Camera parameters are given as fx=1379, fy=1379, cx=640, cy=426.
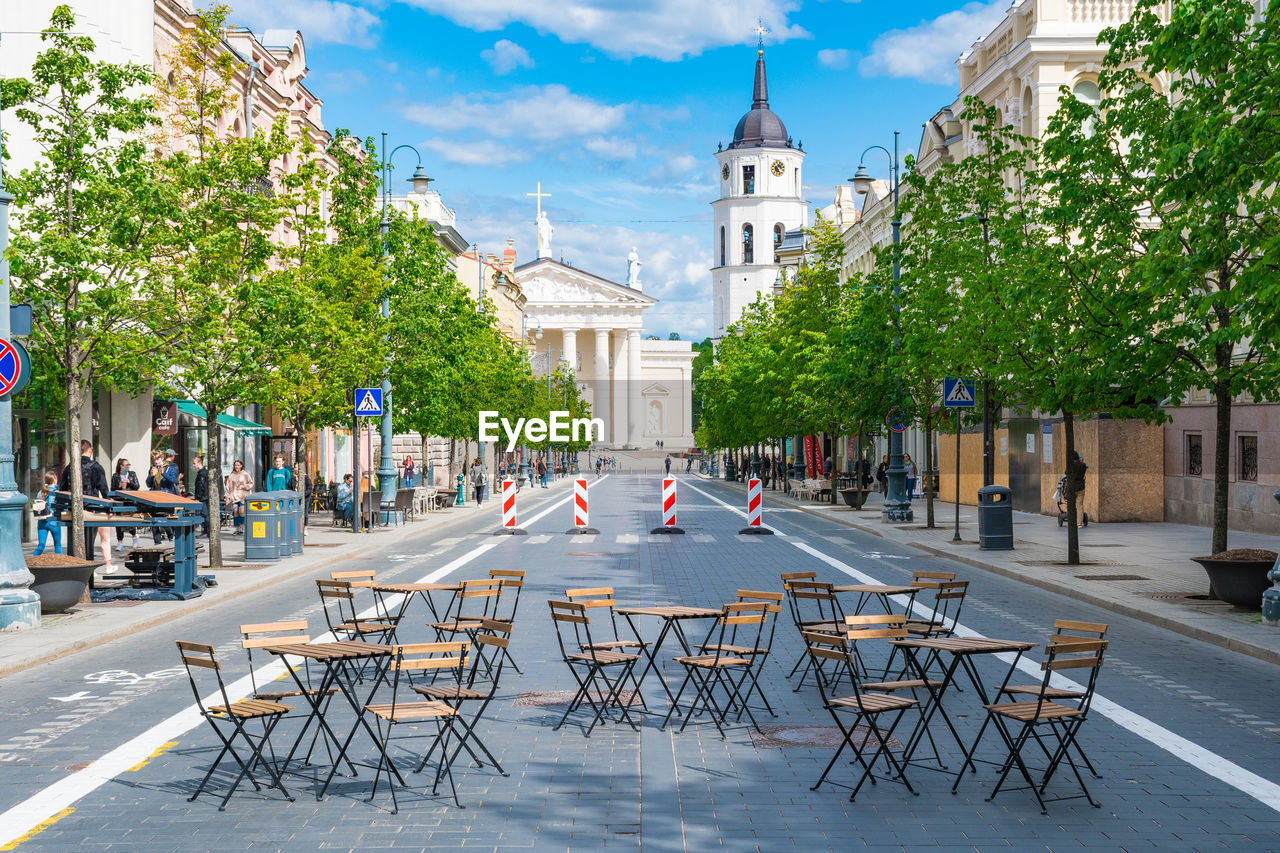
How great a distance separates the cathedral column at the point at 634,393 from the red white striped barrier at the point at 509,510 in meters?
125

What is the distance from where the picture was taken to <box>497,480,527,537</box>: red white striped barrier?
31.0 m

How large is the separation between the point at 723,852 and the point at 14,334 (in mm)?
11610

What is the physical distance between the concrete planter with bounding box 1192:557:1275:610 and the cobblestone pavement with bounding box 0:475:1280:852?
7.42 feet

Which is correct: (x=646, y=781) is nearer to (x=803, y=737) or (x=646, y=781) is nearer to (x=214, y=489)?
(x=803, y=737)

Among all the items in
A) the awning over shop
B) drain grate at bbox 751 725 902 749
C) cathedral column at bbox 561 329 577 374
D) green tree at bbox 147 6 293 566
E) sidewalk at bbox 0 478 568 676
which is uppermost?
cathedral column at bbox 561 329 577 374

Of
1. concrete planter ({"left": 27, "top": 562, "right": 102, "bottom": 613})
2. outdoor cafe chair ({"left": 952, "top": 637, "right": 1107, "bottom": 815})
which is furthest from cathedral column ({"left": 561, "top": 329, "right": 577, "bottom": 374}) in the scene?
outdoor cafe chair ({"left": 952, "top": 637, "right": 1107, "bottom": 815})

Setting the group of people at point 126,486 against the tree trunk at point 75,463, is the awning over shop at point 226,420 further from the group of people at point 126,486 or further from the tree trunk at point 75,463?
the tree trunk at point 75,463

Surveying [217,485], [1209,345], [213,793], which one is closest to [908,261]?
[1209,345]

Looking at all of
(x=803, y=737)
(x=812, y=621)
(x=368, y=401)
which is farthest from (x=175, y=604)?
(x=368, y=401)

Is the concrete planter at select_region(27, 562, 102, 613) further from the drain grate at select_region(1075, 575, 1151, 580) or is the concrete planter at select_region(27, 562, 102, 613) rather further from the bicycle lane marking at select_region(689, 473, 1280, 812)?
the drain grate at select_region(1075, 575, 1151, 580)

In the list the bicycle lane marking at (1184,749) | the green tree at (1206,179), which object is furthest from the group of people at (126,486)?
the green tree at (1206,179)

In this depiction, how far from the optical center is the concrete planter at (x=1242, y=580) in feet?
50.6

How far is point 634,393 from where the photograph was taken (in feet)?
525

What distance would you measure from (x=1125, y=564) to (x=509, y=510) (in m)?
14.7
